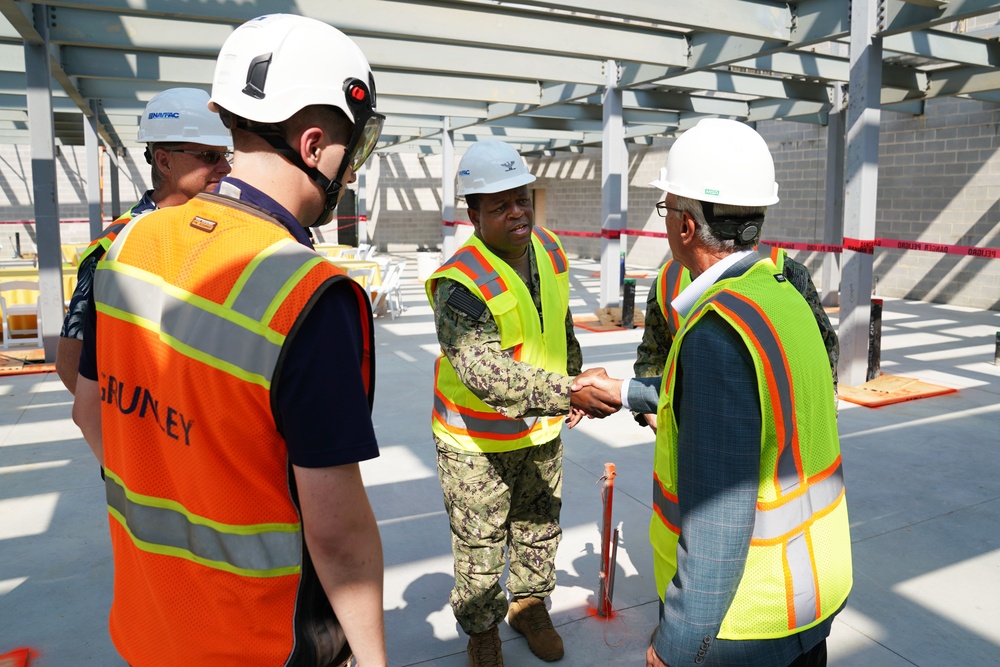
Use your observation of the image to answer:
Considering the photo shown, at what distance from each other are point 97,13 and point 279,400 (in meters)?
8.40

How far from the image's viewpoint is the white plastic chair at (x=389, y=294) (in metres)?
11.5

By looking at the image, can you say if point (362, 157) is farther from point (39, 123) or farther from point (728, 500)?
point (39, 123)

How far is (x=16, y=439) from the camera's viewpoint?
19.1 ft

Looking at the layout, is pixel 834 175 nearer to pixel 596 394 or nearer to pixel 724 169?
pixel 596 394

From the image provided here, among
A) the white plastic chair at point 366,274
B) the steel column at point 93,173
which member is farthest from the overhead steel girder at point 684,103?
the steel column at point 93,173

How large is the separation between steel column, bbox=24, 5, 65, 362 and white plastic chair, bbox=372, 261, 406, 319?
427cm

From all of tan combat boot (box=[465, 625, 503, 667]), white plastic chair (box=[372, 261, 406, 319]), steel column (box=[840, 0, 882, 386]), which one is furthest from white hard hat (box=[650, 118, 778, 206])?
white plastic chair (box=[372, 261, 406, 319])

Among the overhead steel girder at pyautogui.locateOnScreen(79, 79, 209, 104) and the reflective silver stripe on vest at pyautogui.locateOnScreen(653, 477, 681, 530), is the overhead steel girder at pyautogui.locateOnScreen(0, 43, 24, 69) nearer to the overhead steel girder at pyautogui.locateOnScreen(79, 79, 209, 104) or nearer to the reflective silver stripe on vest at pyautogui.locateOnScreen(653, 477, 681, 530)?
the overhead steel girder at pyautogui.locateOnScreen(79, 79, 209, 104)

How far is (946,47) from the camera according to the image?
894cm

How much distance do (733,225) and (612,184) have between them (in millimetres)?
9334

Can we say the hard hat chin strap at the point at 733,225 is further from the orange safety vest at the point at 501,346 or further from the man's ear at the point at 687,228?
the orange safety vest at the point at 501,346

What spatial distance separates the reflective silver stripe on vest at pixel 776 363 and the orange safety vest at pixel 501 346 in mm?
1254

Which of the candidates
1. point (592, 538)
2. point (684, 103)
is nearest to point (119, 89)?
point (684, 103)

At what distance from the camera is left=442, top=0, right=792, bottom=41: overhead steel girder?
7.54m
